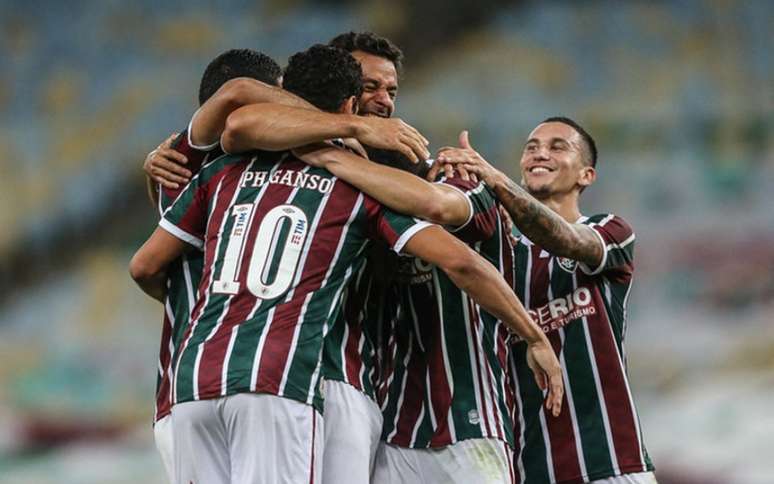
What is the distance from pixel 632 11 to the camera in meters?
11.3

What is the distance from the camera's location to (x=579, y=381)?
4.81 metres

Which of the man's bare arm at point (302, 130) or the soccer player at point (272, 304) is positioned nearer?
the soccer player at point (272, 304)

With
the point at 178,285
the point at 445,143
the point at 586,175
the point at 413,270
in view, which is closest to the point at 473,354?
the point at 413,270

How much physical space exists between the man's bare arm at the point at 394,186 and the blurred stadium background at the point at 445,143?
6.20m

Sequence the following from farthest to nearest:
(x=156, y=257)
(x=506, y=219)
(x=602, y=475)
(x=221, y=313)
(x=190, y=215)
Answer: (x=602, y=475)
(x=506, y=219)
(x=156, y=257)
(x=190, y=215)
(x=221, y=313)

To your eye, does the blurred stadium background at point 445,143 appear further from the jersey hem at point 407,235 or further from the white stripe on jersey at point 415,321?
the jersey hem at point 407,235

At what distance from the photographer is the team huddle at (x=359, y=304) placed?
151 inches

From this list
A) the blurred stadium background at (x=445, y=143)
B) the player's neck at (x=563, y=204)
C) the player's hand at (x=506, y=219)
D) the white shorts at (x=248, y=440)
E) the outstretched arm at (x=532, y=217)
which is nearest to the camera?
the white shorts at (x=248, y=440)

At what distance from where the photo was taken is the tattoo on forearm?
14.6ft

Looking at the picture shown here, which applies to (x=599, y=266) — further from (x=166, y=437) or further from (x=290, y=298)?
(x=166, y=437)

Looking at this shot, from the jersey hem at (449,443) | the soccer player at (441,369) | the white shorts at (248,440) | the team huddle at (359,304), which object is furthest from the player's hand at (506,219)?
the white shorts at (248,440)

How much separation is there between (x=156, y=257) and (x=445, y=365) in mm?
1077

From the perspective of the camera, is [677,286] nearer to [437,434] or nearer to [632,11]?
[632,11]

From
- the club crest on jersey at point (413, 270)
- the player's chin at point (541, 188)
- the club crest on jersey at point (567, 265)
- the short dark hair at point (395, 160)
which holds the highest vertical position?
the player's chin at point (541, 188)
